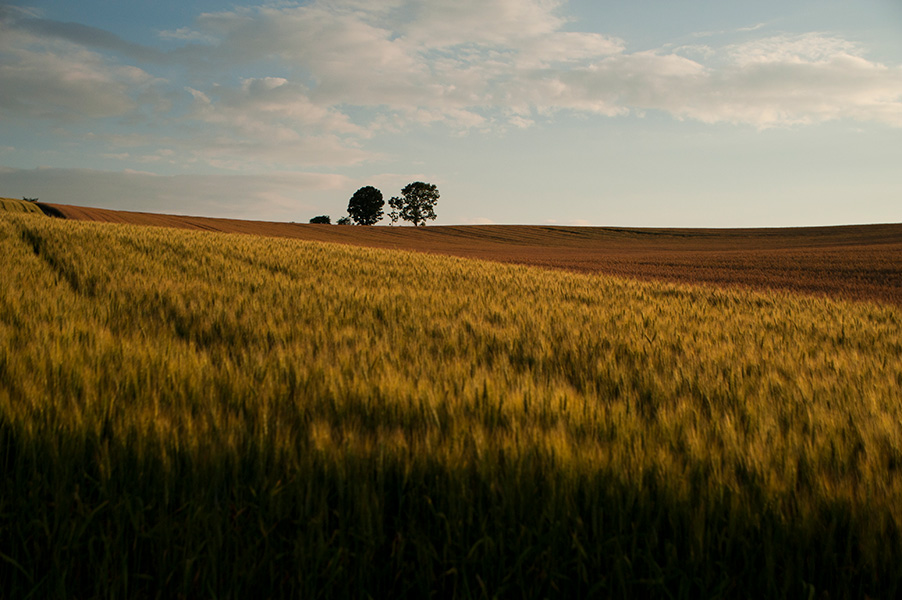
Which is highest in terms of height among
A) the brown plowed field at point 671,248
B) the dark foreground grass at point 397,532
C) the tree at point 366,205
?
the tree at point 366,205

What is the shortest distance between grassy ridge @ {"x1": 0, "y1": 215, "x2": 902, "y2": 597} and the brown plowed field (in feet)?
51.7

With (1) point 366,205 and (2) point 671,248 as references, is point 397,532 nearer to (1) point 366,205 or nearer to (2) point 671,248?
(2) point 671,248

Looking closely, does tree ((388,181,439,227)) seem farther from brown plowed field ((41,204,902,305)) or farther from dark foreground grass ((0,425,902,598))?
dark foreground grass ((0,425,902,598))

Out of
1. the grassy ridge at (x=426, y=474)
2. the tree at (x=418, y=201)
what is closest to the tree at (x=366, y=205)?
the tree at (x=418, y=201)

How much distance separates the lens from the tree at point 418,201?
8344 cm

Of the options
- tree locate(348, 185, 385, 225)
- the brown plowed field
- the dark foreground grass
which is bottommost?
the dark foreground grass

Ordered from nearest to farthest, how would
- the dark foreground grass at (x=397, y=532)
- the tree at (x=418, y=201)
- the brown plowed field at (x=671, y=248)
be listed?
the dark foreground grass at (x=397, y=532)
the brown plowed field at (x=671, y=248)
the tree at (x=418, y=201)

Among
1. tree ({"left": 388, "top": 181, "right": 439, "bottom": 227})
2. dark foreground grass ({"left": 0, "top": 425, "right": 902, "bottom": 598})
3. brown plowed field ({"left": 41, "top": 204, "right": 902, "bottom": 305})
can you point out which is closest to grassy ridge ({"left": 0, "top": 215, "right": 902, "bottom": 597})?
dark foreground grass ({"left": 0, "top": 425, "right": 902, "bottom": 598})

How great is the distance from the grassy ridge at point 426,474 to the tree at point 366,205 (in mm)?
82486

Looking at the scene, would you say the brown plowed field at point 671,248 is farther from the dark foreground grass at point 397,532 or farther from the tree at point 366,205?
the tree at point 366,205

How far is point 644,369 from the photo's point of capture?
3135 millimetres

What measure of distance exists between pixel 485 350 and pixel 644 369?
A: 3.45 feet

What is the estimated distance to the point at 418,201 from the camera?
83.8 metres

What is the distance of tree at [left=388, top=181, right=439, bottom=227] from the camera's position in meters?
83.4
